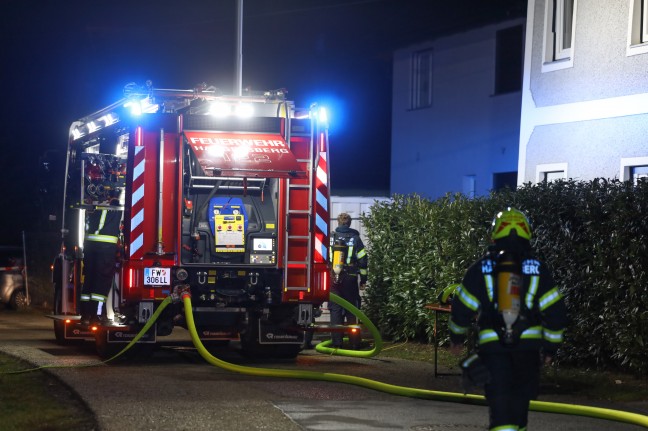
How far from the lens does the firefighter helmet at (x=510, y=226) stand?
7273 mm

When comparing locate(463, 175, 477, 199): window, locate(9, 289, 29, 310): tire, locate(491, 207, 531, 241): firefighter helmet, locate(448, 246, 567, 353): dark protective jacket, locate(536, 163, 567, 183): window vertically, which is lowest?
locate(9, 289, 29, 310): tire

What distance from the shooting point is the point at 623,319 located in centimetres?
1132

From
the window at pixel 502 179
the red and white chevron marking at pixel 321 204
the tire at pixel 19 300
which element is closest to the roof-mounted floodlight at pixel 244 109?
the red and white chevron marking at pixel 321 204

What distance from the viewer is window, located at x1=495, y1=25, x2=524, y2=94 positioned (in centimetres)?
2488

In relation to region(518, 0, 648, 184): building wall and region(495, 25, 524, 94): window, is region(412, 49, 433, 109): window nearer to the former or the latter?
region(495, 25, 524, 94): window

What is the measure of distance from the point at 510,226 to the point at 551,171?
1083 cm

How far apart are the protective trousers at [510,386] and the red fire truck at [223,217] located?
581cm

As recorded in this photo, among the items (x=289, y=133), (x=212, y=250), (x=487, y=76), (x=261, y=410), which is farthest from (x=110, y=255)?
(x=487, y=76)

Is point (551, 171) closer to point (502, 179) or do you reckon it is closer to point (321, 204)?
point (321, 204)

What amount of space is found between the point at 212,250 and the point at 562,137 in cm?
660

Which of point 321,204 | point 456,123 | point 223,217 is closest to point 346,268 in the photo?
point 321,204

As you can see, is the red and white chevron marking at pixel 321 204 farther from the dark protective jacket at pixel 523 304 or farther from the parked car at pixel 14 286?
the parked car at pixel 14 286

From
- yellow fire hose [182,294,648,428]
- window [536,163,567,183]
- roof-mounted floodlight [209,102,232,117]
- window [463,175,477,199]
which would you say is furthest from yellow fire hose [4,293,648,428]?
window [463,175,477,199]

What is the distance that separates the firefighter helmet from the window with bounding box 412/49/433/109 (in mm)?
20864
